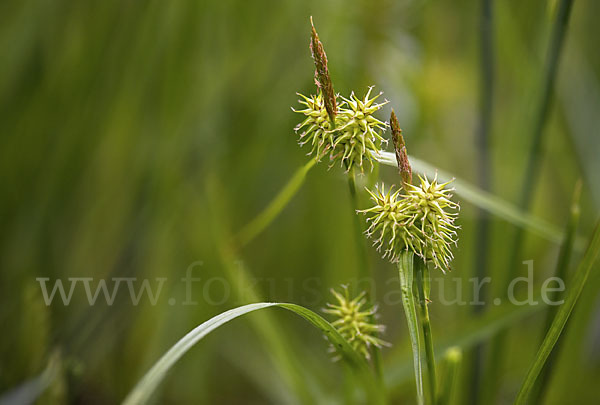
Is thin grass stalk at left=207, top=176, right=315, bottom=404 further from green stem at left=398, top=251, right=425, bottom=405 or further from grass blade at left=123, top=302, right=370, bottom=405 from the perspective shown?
green stem at left=398, top=251, right=425, bottom=405

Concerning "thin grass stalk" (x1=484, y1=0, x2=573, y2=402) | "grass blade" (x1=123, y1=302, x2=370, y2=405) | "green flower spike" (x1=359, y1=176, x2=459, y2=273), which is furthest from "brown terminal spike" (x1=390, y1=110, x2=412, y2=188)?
"thin grass stalk" (x1=484, y1=0, x2=573, y2=402)

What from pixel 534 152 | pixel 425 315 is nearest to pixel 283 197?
pixel 425 315

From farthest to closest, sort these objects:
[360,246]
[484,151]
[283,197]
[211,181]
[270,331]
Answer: [211,181], [484,151], [270,331], [283,197], [360,246]

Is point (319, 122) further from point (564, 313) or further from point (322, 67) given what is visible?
point (564, 313)

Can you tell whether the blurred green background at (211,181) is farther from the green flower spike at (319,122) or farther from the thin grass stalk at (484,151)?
the green flower spike at (319,122)

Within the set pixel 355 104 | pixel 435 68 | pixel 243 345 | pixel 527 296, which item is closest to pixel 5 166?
pixel 243 345
